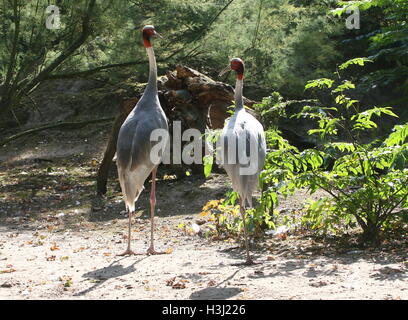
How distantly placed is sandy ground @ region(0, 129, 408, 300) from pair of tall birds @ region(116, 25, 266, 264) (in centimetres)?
50

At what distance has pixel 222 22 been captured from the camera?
35.2 ft

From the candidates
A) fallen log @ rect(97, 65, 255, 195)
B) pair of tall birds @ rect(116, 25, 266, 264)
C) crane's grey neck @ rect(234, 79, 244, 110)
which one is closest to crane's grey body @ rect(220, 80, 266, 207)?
pair of tall birds @ rect(116, 25, 266, 264)

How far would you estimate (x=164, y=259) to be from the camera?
582 cm

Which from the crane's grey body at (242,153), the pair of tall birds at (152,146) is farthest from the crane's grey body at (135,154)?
the crane's grey body at (242,153)

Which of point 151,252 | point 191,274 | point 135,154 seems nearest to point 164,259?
point 151,252

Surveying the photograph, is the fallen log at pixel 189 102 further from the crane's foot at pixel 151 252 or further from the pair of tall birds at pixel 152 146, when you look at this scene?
the crane's foot at pixel 151 252

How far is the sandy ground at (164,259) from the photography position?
4535 millimetres

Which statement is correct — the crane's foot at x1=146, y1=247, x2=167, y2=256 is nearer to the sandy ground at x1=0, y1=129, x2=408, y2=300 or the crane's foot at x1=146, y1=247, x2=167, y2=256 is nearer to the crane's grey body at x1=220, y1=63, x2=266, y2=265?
the sandy ground at x1=0, y1=129, x2=408, y2=300

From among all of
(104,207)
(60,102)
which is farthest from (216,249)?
(60,102)

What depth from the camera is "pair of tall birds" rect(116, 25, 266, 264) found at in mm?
5527

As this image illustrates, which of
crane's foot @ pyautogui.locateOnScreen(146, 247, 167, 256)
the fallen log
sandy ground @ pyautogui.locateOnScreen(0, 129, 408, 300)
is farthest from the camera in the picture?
the fallen log

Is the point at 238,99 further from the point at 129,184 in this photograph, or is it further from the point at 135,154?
the point at 129,184

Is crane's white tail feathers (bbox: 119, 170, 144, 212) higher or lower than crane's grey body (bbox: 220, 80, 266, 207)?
lower

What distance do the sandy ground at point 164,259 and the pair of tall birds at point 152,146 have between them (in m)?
0.50
